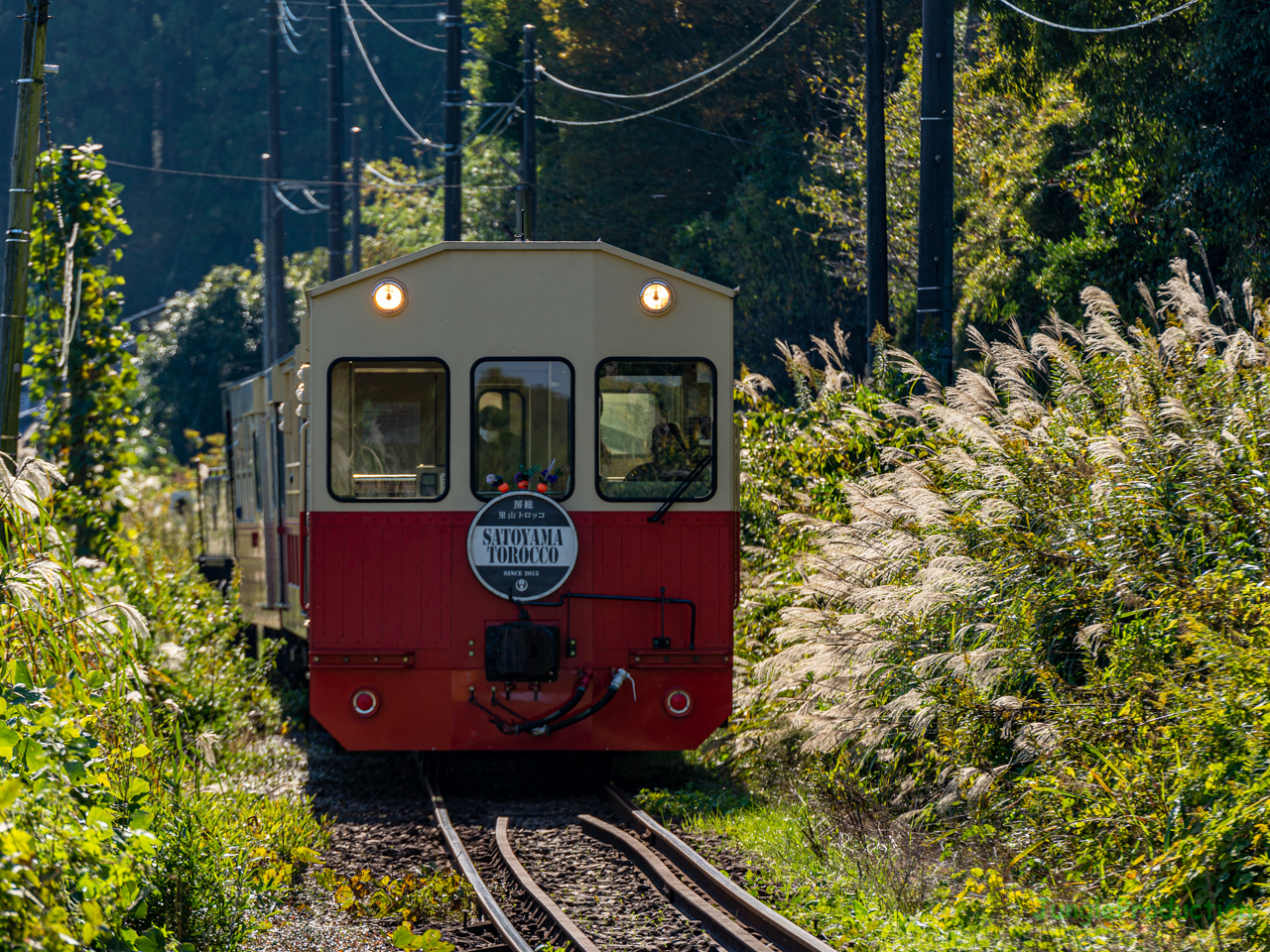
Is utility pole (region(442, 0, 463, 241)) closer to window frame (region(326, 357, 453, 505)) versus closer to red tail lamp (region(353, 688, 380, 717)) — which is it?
window frame (region(326, 357, 453, 505))

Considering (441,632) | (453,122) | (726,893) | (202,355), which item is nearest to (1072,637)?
(726,893)

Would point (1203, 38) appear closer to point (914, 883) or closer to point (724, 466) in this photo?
point (724, 466)

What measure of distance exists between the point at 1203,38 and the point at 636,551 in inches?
291

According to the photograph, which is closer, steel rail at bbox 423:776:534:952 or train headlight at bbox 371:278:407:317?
steel rail at bbox 423:776:534:952

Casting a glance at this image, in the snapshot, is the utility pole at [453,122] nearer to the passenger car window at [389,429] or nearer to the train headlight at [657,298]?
the passenger car window at [389,429]

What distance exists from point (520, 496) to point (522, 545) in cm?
30

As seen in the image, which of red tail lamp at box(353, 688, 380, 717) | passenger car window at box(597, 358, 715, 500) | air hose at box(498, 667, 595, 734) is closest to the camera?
air hose at box(498, 667, 595, 734)

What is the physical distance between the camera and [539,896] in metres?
6.89

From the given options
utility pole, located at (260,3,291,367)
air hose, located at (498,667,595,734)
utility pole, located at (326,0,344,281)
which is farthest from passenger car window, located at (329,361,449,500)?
utility pole, located at (260,3,291,367)

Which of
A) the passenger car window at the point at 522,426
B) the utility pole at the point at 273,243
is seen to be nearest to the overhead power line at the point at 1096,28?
the passenger car window at the point at 522,426

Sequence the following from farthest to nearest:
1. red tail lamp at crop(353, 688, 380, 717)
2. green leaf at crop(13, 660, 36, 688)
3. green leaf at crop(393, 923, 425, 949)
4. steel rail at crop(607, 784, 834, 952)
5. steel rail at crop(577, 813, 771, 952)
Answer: red tail lamp at crop(353, 688, 380, 717) < green leaf at crop(393, 923, 425, 949) < steel rail at crop(577, 813, 771, 952) < steel rail at crop(607, 784, 834, 952) < green leaf at crop(13, 660, 36, 688)

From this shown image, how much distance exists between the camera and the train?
905 centimetres

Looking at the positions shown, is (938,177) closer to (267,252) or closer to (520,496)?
(520,496)

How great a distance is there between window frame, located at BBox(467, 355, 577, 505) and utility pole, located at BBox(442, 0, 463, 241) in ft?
38.4
